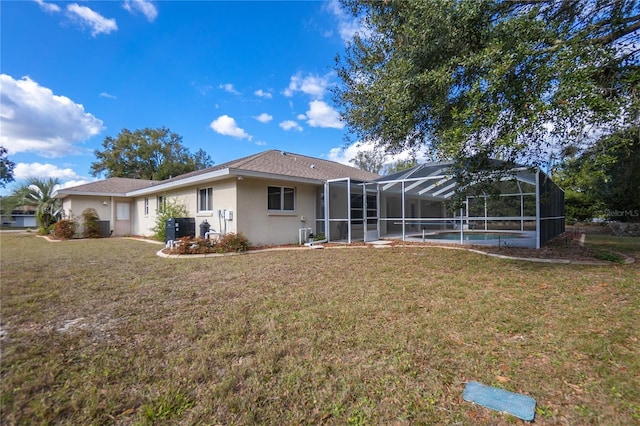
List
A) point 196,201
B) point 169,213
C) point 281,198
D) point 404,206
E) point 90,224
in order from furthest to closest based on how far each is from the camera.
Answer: point 90,224 < point 404,206 < point 169,213 < point 196,201 < point 281,198

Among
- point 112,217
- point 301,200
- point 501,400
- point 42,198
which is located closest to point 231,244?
point 301,200

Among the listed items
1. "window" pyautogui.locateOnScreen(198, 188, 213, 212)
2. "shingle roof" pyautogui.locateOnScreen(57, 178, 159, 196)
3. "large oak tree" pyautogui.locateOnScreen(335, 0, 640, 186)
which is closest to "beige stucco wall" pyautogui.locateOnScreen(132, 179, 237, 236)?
"window" pyautogui.locateOnScreen(198, 188, 213, 212)

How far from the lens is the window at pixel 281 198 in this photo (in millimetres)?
11620

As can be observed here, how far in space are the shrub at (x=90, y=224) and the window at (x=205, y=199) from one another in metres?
8.66

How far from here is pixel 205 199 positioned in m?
12.2

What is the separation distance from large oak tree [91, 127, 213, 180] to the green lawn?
1355 inches

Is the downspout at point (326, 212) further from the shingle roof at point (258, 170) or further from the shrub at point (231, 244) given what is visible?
the shrub at point (231, 244)

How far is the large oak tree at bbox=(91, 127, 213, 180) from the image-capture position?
34.8m

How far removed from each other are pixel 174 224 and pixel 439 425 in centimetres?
1117

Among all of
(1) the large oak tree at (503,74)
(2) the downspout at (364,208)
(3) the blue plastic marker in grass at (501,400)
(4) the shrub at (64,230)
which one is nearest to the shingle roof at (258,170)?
(2) the downspout at (364,208)

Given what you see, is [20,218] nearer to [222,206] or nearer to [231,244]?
[222,206]

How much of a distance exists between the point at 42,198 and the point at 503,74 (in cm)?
2444

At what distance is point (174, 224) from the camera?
11.1 meters

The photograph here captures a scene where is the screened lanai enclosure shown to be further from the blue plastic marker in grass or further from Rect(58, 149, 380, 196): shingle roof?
the blue plastic marker in grass
